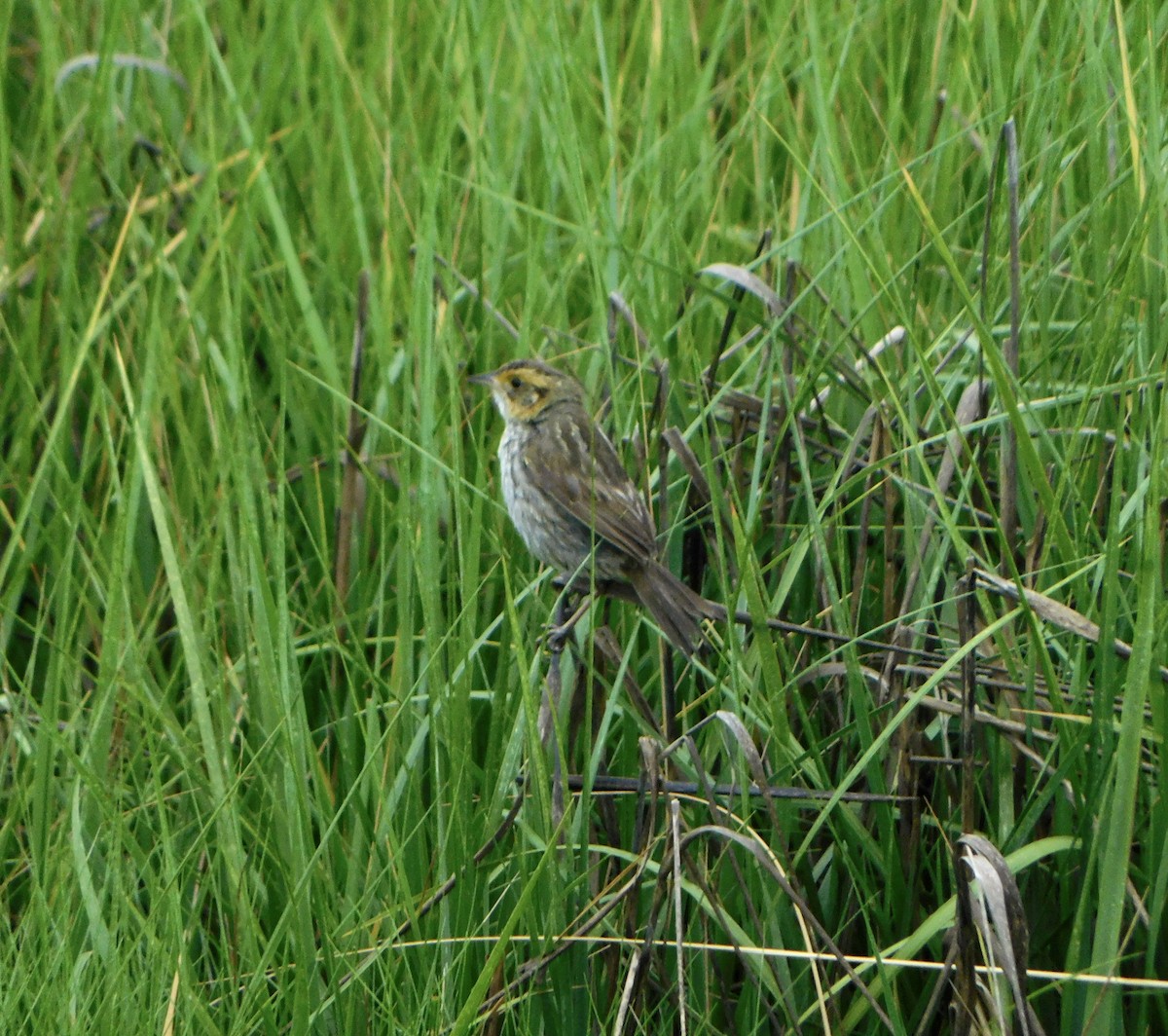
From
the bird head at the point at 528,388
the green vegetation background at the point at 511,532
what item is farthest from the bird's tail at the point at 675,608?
the bird head at the point at 528,388

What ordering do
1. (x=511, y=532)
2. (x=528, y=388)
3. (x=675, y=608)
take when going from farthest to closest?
1. (x=511, y=532)
2. (x=528, y=388)
3. (x=675, y=608)

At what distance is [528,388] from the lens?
3500 mm

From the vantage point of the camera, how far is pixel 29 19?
16.2ft

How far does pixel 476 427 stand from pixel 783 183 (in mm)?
963

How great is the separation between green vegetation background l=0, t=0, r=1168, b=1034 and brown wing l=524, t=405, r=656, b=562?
0.11 m

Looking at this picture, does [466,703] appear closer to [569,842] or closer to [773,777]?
[569,842]

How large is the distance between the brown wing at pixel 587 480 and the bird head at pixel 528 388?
0.04 metres

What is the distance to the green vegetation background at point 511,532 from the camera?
2508 mm

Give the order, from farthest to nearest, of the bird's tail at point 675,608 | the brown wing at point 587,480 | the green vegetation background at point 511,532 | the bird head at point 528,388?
the bird head at point 528,388 < the brown wing at point 587,480 < the bird's tail at point 675,608 < the green vegetation background at point 511,532

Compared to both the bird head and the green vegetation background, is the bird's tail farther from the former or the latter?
the bird head

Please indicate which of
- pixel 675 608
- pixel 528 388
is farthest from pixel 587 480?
pixel 675 608

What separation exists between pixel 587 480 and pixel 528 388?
9.5 inches

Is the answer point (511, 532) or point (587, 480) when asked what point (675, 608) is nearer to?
point (587, 480)

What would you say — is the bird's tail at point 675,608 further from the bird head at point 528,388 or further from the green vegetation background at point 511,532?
the bird head at point 528,388
